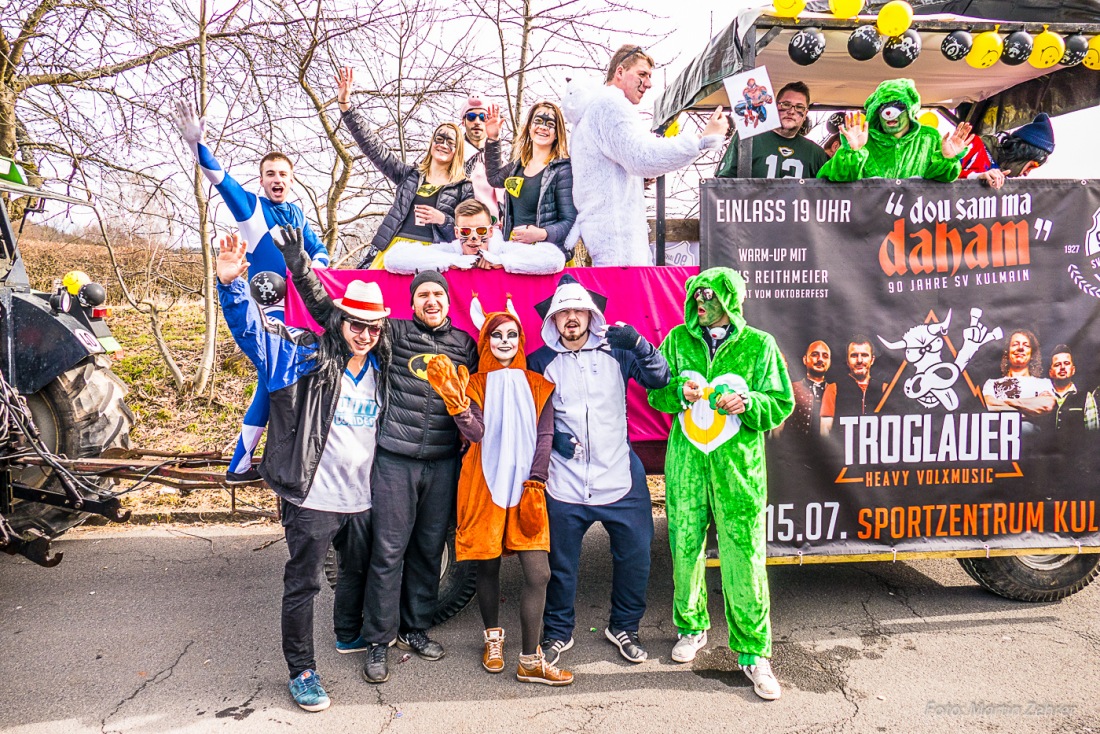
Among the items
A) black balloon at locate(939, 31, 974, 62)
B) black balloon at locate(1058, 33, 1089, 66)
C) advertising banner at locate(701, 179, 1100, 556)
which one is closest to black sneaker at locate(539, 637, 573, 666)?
advertising banner at locate(701, 179, 1100, 556)

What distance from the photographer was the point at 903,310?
376cm

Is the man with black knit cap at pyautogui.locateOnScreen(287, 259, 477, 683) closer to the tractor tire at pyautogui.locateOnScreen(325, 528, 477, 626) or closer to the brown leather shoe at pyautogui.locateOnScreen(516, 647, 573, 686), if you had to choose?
the tractor tire at pyautogui.locateOnScreen(325, 528, 477, 626)

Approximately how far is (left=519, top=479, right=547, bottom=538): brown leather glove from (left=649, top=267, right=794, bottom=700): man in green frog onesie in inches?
27.1

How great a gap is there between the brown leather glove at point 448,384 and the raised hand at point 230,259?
91 cm

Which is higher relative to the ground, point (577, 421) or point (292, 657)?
point (577, 421)

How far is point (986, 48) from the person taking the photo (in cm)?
395

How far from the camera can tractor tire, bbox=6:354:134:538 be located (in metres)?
4.41

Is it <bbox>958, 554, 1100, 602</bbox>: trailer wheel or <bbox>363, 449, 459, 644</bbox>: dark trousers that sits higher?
<bbox>363, 449, 459, 644</bbox>: dark trousers

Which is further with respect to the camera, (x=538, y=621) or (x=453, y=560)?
(x=453, y=560)

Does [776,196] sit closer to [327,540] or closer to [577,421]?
[577,421]

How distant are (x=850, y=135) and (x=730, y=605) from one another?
249cm

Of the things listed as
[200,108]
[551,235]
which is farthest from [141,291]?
[551,235]

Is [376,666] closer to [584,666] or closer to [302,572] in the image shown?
[302,572]

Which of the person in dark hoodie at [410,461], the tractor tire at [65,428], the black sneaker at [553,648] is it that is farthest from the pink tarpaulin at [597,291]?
the tractor tire at [65,428]
